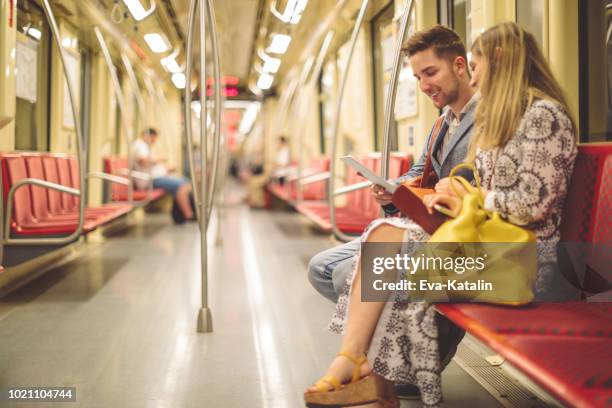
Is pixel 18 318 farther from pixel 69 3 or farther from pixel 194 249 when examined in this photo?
pixel 194 249

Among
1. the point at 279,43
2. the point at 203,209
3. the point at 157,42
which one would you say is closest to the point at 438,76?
the point at 203,209

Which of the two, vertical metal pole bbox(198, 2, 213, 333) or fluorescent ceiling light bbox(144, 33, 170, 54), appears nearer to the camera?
vertical metal pole bbox(198, 2, 213, 333)

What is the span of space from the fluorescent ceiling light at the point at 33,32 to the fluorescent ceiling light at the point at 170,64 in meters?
3.55

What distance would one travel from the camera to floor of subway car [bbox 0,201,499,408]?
230 cm

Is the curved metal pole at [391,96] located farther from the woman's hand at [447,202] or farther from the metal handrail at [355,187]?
the woman's hand at [447,202]

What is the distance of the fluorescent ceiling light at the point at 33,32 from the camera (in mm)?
4406

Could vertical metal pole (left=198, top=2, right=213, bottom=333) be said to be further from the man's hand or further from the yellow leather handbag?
the yellow leather handbag

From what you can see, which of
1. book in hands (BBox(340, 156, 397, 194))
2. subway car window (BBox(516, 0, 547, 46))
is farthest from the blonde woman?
subway car window (BBox(516, 0, 547, 46))

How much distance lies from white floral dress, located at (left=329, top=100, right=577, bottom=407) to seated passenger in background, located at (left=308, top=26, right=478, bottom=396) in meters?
0.28

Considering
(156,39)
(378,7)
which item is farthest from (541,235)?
(156,39)

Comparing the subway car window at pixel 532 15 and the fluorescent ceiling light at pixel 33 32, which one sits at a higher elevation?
the fluorescent ceiling light at pixel 33 32

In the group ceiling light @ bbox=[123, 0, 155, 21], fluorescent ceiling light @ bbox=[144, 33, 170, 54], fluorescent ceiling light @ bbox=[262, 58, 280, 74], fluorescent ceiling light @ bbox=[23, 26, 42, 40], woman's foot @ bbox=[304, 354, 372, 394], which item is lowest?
woman's foot @ bbox=[304, 354, 372, 394]

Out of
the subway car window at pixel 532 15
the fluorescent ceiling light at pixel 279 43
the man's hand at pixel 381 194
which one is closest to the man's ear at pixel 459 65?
the man's hand at pixel 381 194

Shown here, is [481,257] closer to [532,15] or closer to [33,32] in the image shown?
[532,15]
